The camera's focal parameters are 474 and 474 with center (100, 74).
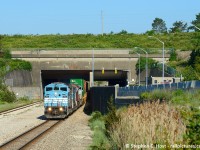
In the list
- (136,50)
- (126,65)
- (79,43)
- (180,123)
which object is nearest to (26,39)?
(79,43)

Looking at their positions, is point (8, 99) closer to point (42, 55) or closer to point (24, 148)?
point (42, 55)

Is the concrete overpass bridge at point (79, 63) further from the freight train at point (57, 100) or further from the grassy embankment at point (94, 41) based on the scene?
the freight train at point (57, 100)

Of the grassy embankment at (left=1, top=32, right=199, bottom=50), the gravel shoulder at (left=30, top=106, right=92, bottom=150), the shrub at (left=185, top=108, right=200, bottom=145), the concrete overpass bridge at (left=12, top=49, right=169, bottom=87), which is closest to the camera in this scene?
the shrub at (left=185, top=108, right=200, bottom=145)

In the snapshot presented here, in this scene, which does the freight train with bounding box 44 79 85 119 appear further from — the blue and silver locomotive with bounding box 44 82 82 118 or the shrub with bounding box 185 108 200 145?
the shrub with bounding box 185 108 200 145

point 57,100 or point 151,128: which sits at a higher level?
point 151,128

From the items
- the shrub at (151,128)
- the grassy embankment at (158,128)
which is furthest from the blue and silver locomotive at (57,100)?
the shrub at (151,128)

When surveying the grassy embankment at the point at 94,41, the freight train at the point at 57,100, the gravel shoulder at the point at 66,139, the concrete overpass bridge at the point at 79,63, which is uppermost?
the grassy embankment at the point at 94,41

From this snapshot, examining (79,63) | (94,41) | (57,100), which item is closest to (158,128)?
(57,100)

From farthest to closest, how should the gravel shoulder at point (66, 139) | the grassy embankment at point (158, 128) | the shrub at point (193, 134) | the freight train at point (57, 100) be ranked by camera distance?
1. the freight train at point (57, 100)
2. the gravel shoulder at point (66, 139)
3. the grassy embankment at point (158, 128)
4. the shrub at point (193, 134)

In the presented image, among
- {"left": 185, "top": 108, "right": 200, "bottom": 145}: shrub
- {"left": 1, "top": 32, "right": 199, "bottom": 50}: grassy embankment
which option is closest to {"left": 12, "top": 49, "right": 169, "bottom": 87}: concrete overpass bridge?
{"left": 1, "top": 32, "right": 199, "bottom": 50}: grassy embankment

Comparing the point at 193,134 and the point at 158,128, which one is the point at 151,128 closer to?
the point at 158,128

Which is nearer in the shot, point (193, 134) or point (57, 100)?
point (193, 134)

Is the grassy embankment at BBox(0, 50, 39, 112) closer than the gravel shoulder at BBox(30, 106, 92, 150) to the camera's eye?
No

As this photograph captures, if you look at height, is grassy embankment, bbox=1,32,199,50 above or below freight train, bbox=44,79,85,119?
above
